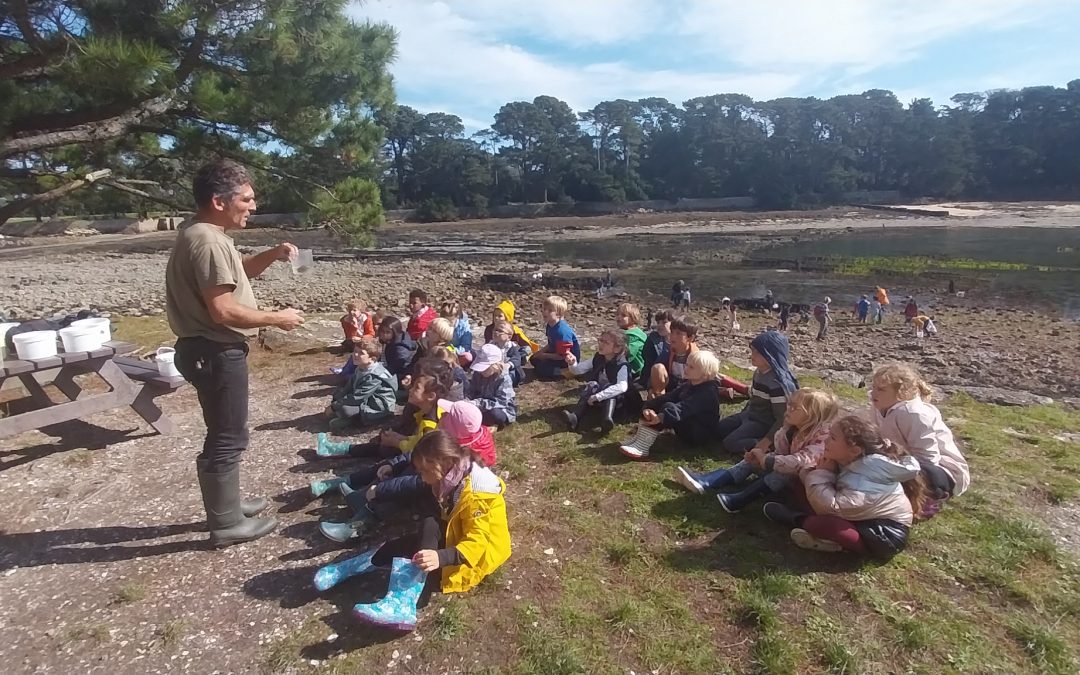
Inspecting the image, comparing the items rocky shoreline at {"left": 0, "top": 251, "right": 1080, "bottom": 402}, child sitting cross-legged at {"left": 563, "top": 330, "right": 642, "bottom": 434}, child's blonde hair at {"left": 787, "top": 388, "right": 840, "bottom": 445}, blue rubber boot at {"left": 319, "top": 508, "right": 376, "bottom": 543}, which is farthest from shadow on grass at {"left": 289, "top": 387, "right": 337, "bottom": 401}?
rocky shoreline at {"left": 0, "top": 251, "right": 1080, "bottom": 402}

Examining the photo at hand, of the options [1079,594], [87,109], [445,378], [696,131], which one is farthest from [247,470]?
[696,131]

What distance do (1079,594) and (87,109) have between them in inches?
371

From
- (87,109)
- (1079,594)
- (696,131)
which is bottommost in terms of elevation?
(1079,594)

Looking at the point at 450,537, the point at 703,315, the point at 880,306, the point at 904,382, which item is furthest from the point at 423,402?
the point at 880,306

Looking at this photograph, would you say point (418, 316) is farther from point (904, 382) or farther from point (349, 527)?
point (904, 382)

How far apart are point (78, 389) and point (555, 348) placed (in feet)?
16.5

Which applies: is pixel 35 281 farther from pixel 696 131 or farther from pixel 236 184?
pixel 696 131

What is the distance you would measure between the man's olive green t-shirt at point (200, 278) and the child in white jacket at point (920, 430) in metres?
4.19

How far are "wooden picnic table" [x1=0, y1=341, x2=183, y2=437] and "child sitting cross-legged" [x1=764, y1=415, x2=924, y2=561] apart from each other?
18.1 feet

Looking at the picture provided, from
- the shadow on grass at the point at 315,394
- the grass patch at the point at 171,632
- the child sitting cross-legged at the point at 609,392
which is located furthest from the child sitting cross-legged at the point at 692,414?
the shadow on grass at the point at 315,394

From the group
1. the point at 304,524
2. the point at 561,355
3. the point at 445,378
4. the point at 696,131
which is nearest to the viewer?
the point at 304,524

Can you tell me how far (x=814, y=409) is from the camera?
4379 mm

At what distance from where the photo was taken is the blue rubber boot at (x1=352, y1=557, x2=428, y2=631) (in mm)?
3252

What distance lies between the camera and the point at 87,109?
6895 millimetres
